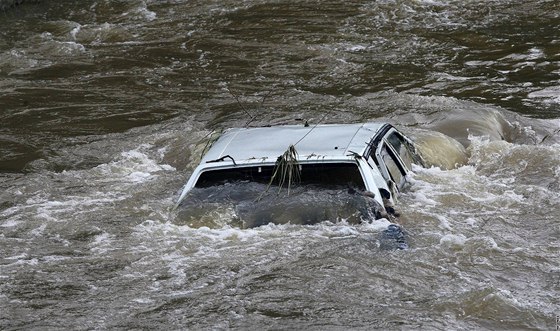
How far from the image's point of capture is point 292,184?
7941mm

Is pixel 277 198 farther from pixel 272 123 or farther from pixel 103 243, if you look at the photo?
pixel 272 123

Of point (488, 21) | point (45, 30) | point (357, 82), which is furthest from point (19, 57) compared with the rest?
point (488, 21)

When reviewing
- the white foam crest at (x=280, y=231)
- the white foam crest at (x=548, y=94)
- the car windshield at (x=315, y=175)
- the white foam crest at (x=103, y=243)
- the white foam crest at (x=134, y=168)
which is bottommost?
the white foam crest at (x=548, y=94)

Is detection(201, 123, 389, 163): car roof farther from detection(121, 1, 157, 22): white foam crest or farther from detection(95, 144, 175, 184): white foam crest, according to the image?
detection(121, 1, 157, 22): white foam crest

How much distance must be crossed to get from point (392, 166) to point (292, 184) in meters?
1.17

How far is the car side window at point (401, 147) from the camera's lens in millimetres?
9125

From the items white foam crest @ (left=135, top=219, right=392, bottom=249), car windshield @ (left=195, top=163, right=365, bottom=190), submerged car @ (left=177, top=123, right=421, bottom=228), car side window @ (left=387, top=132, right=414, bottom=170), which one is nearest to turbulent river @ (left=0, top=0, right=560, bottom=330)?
white foam crest @ (left=135, top=219, right=392, bottom=249)

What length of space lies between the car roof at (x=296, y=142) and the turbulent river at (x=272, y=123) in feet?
1.94

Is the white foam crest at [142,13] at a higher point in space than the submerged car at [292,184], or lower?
lower

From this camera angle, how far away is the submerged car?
786 centimetres

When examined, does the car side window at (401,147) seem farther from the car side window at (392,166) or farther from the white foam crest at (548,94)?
the white foam crest at (548,94)

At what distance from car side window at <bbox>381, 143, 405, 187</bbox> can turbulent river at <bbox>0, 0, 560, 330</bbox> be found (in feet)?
0.58

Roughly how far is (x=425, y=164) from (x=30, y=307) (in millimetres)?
4340

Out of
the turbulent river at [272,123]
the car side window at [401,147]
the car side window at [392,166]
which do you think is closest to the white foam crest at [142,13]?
the turbulent river at [272,123]
